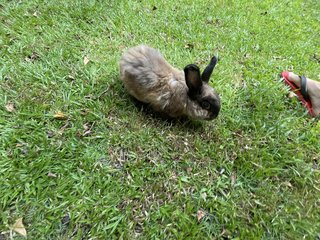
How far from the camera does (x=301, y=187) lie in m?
3.00

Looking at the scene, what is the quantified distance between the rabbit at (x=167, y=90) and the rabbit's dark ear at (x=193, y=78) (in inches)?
0.5

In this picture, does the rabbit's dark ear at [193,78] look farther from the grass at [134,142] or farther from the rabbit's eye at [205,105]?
the grass at [134,142]

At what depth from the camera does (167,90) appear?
136 inches

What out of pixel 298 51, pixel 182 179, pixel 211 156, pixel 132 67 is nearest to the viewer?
pixel 182 179

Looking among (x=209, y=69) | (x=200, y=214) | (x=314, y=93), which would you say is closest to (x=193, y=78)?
(x=209, y=69)

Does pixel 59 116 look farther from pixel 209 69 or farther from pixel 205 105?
pixel 209 69

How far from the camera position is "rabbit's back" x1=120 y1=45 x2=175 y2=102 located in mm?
3424

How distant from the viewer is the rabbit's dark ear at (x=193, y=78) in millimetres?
3074

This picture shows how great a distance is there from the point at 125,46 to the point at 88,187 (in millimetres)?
2510

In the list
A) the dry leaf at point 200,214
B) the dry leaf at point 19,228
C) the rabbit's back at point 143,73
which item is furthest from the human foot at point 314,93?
the dry leaf at point 19,228

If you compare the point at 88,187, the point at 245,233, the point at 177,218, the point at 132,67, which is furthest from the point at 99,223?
the point at 132,67

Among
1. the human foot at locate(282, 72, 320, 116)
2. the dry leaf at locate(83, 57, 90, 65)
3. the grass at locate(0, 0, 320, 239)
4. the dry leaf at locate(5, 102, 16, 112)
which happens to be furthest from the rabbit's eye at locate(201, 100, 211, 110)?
the dry leaf at locate(5, 102, 16, 112)

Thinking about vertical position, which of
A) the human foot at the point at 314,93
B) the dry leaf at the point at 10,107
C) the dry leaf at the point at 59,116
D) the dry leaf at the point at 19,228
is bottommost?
the dry leaf at the point at 10,107

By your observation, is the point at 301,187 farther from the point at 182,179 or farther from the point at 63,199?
the point at 63,199
